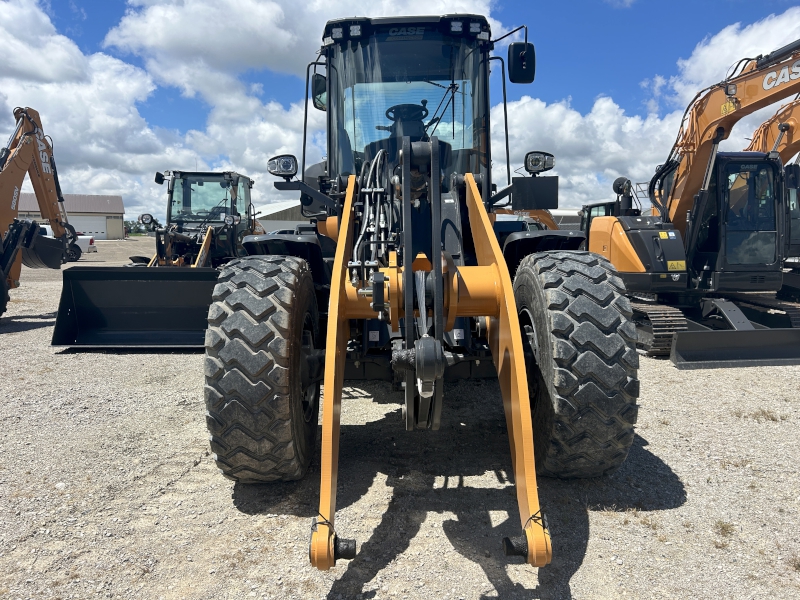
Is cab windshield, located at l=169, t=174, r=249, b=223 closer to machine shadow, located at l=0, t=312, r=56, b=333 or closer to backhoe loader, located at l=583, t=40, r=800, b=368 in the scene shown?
machine shadow, located at l=0, t=312, r=56, b=333

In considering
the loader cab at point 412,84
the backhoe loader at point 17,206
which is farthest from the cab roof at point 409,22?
the backhoe loader at point 17,206

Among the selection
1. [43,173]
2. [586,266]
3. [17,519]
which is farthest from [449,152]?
[43,173]

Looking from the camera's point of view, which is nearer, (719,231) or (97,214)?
(719,231)

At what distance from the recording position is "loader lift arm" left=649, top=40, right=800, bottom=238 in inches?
294

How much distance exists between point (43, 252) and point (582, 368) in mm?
11019

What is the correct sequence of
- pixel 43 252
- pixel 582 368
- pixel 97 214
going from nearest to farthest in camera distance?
pixel 582 368, pixel 43 252, pixel 97 214

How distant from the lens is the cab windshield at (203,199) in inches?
526

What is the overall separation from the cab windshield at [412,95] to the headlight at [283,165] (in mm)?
480

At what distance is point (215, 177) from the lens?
44.1ft

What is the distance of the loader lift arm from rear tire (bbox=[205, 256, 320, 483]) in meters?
7.38

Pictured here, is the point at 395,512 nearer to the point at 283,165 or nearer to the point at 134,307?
the point at 283,165

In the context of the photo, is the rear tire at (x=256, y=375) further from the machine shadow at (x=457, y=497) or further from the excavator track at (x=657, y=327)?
the excavator track at (x=657, y=327)

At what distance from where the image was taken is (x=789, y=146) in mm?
9117

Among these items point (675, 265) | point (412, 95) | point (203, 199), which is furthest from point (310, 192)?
point (203, 199)
